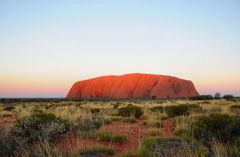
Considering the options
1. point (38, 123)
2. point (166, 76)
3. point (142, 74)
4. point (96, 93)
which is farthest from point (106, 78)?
point (38, 123)

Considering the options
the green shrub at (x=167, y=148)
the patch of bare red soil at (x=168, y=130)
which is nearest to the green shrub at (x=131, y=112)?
the patch of bare red soil at (x=168, y=130)

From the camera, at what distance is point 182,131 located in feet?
28.8

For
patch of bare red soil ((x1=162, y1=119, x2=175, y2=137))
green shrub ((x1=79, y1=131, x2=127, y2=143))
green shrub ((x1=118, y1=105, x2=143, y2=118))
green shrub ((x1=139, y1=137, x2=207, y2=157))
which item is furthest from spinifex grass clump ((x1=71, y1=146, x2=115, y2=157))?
green shrub ((x1=118, y1=105, x2=143, y2=118))

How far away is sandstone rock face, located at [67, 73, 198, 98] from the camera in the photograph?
357 ft

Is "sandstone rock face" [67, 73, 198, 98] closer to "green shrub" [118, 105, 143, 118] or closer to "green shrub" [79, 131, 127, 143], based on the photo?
"green shrub" [118, 105, 143, 118]

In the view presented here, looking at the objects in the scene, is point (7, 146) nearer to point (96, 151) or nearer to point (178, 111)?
point (96, 151)

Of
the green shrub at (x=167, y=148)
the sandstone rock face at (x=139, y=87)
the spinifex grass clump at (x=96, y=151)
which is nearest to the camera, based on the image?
the green shrub at (x=167, y=148)

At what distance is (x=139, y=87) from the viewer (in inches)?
4434

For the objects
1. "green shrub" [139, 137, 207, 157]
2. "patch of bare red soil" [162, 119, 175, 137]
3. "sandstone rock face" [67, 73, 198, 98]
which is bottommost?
"patch of bare red soil" [162, 119, 175, 137]

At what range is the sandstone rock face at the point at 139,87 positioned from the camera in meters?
109

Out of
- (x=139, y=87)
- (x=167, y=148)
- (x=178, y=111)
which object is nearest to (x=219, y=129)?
(x=167, y=148)

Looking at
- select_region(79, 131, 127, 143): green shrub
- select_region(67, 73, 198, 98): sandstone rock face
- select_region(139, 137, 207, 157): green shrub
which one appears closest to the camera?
select_region(139, 137, 207, 157): green shrub

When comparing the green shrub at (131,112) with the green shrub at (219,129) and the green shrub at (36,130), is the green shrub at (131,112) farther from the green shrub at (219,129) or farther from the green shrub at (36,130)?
the green shrub at (219,129)

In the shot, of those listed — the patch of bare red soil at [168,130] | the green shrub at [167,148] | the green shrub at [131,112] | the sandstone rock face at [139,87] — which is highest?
the sandstone rock face at [139,87]
